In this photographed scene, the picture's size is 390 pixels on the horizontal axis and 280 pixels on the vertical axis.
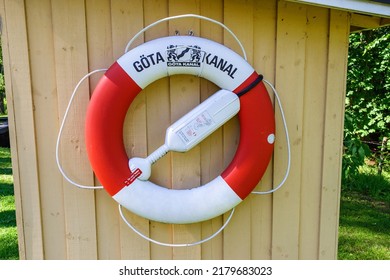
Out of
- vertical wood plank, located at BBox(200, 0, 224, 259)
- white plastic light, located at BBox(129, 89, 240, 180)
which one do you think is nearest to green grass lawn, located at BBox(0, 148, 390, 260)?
vertical wood plank, located at BBox(200, 0, 224, 259)

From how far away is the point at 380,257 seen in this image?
2.82 m

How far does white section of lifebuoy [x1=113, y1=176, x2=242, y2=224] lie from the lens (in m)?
1.54

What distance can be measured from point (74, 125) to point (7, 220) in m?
2.25

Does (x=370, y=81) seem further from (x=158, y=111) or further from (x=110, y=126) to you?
(x=110, y=126)

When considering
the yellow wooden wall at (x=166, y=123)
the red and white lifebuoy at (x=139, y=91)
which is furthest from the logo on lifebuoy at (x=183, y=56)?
the yellow wooden wall at (x=166, y=123)

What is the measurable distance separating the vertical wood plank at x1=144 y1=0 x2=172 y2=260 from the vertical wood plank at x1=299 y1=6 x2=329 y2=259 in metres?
0.63

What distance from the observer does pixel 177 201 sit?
1.56 metres

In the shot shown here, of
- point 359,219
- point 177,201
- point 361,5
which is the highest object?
point 361,5

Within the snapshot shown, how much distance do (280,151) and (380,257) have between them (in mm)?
1730

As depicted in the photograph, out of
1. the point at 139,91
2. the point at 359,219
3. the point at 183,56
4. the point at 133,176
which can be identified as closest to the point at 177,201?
the point at 133,176

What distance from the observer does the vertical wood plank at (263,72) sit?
1.61 meters

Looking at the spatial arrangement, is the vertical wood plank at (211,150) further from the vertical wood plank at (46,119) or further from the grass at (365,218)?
the grass at (365,218)

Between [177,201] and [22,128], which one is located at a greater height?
[22,128]
